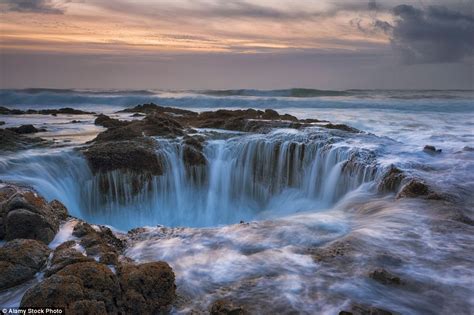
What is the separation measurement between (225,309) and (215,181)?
7.03 metres

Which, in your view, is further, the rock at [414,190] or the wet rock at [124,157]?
the wet rock at [124,157]

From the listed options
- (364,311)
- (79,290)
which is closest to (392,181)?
(364,311)

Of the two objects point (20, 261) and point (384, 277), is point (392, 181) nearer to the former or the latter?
point (384, 277)

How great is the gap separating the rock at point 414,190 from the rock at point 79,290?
5.73 metres

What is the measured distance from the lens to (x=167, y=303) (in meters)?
4.35

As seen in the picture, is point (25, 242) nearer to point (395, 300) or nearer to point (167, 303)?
point (167, 303)

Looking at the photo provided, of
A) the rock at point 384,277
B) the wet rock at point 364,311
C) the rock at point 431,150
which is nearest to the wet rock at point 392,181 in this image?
the rock at point 431,150

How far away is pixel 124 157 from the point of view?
1008 centimetres

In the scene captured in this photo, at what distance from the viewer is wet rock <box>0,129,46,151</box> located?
33.0ft

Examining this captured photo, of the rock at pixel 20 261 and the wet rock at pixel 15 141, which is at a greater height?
the wet rock at pixel 15 141

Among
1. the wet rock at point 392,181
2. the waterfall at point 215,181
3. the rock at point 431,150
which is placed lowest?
the waterfall at point 215,181

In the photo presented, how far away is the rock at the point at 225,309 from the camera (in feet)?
13.4

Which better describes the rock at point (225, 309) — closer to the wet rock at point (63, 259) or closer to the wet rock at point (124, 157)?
the wet rock at point (63, 259)

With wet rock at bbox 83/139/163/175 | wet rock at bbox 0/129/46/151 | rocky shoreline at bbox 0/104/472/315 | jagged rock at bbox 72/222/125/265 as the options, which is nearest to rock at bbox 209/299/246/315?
rocky shoreline at bbox 0/104/472/315
